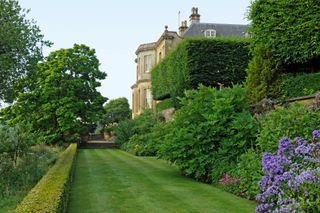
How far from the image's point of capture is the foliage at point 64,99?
30906mm

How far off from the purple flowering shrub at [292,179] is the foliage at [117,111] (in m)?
53.6

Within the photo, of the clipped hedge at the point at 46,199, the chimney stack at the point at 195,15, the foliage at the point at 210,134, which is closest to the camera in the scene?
the clipped hedge at the point at 46,199

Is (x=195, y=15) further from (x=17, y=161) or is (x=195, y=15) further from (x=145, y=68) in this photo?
(x=17, y=161)

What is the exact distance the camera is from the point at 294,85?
44.8 feet

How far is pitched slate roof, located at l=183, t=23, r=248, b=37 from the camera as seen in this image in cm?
3428

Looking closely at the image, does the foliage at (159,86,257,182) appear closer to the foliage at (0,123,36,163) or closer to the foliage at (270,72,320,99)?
the foliage at (270,72,320,99)

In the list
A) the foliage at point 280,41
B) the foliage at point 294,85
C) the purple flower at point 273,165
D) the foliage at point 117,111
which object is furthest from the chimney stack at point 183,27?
the purple flower at point 273,165

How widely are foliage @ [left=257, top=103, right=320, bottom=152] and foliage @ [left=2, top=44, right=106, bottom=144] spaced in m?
23.9

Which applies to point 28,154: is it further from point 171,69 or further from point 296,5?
point 171,69

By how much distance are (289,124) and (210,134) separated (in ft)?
11.0

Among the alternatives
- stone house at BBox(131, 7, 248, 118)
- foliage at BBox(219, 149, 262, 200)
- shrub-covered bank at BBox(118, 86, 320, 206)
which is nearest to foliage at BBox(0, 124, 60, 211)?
shrub-covered bank at BBox(118, 86, 320, 206)

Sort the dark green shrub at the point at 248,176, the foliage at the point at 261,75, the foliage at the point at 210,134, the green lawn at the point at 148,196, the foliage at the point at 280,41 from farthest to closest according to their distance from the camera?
the foliage at the point at 261,75 → the foliage at the point at 280,41 → the foliage at the point at 210,134 → the dark green shrub at the point at 248,176 → the green lawn at the point at 148,196

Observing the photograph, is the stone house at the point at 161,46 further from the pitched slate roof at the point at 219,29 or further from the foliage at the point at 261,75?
the foliage at the point at 261,75

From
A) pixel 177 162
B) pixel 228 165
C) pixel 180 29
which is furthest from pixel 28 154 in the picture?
pixel 180 29
